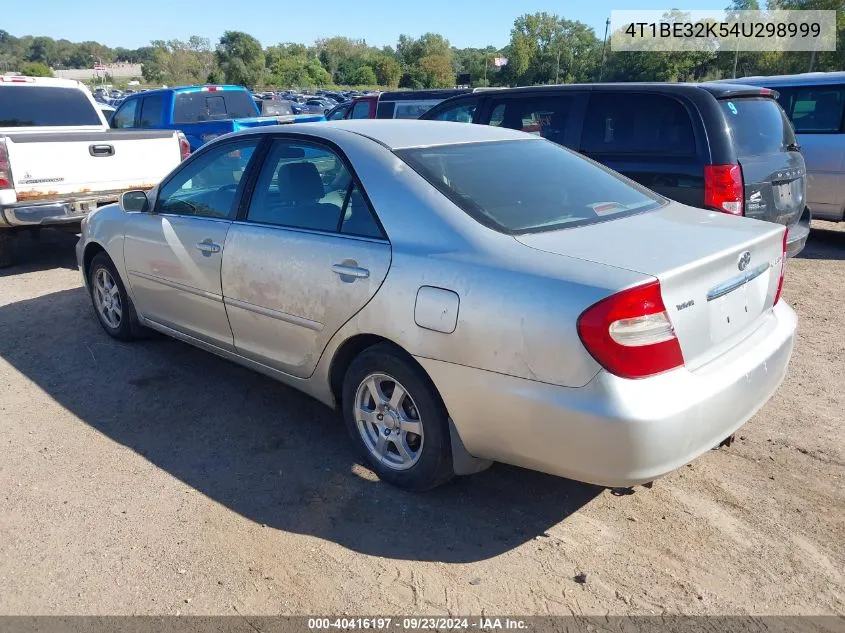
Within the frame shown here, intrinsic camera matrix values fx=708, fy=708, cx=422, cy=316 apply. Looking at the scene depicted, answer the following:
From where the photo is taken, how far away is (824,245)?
8742mm

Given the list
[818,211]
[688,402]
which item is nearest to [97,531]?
[688,402]

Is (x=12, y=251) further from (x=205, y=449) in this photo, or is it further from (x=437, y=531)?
(x=437, y=531)

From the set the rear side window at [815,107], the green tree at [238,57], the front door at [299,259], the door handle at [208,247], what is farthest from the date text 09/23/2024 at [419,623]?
the green tree at [238,57]

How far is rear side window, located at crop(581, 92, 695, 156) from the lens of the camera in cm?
570

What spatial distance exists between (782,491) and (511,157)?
2.09m

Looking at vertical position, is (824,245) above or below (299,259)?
below

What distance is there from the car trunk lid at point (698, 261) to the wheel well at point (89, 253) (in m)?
3.81

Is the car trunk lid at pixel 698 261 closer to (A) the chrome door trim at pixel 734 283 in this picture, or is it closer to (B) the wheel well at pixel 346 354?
(A) the chrome door trim at pixel 734 283

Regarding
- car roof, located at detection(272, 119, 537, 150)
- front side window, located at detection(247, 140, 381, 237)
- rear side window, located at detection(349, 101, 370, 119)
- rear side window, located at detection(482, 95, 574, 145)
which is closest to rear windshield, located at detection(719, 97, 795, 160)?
rear side window, located at detection(482, 95, 574, 145)

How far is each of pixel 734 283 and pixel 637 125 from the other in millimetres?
3459

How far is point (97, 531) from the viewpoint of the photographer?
3113 millimetres

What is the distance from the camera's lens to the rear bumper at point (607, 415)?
2.53 meters

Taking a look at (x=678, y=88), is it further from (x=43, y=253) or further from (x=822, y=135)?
(x=43, y=253)

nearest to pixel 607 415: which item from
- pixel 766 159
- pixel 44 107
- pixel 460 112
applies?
pixel 766 159
